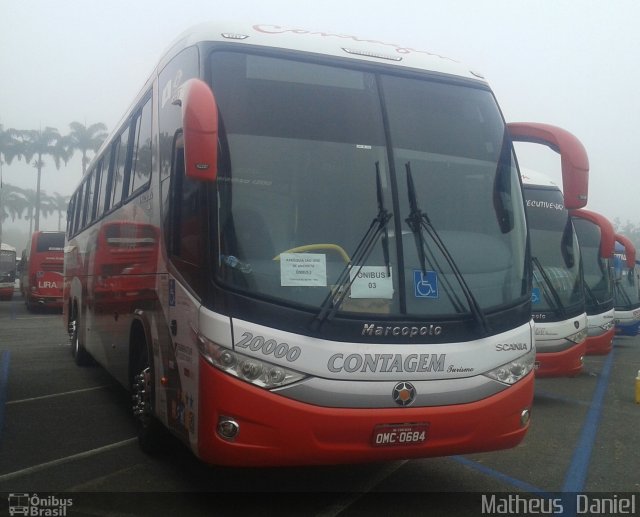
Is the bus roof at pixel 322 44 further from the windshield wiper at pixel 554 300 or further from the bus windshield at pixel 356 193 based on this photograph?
the windshield wiper at pixel 554 300

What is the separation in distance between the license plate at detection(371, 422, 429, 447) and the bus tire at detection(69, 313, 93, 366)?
8221 millimetres

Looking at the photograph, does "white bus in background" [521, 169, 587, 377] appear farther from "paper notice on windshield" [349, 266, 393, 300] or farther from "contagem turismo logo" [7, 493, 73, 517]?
"contagem turismo logo" [7, 493, 73, 517]

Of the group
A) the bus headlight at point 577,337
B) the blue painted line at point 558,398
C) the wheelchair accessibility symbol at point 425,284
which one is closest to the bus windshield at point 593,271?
the blue painted line at point 558,398

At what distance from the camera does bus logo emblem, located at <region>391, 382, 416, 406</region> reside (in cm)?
482

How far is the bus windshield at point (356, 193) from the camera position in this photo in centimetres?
484

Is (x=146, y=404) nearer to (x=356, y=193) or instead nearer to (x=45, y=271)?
(x=356, y=193)

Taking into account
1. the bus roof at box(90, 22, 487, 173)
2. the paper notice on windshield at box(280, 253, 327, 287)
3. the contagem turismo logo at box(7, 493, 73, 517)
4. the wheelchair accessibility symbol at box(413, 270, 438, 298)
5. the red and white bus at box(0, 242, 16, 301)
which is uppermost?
the bus roof at box(90, 22, 487, 173)

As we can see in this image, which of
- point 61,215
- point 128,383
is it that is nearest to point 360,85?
point 128,383

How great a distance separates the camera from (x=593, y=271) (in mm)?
14531

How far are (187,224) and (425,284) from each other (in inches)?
64.2

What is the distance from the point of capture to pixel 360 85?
17.8 feet

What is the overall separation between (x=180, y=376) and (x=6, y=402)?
4.79m

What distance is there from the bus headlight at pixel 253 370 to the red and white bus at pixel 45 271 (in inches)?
964

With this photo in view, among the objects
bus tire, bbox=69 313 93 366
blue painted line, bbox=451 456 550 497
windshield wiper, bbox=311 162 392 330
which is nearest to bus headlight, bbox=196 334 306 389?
windshield wiper, bbox=311 162 392 330
